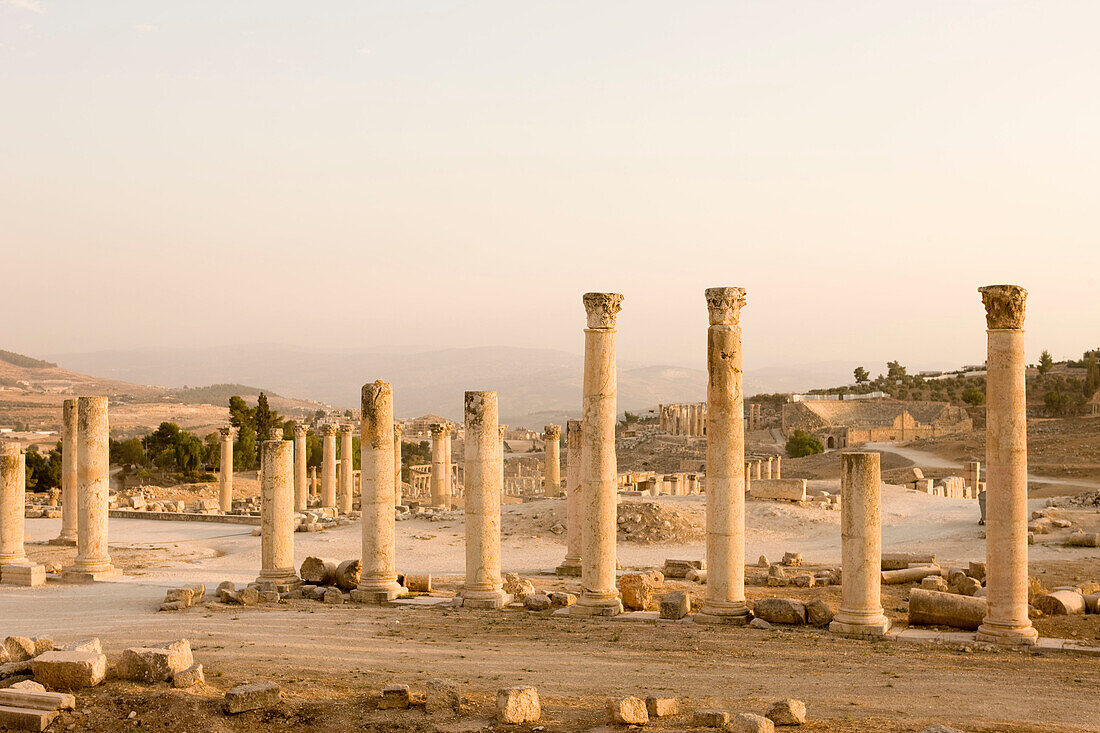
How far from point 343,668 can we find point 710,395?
26.0ft

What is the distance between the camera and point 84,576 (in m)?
23.5

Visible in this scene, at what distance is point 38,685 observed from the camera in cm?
1242

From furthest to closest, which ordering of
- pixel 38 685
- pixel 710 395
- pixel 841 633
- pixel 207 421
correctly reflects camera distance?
pixel 207 421, pixel 710 395, pixel 841 633, pixel 38 685

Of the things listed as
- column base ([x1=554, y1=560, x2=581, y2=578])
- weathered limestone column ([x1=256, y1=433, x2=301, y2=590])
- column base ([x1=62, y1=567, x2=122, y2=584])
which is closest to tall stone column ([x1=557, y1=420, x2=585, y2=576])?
column base ([x1=554, y1=560, x2=581, y2=578])

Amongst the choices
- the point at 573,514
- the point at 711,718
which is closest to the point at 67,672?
the point at 711,718

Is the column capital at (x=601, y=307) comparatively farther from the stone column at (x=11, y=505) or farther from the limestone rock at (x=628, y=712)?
the stone column at (x=11, y=505)

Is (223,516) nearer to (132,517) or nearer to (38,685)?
(132,517)

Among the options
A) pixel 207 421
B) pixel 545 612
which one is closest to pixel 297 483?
pixel 545 612

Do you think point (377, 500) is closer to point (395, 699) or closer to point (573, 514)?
point (573, 514)

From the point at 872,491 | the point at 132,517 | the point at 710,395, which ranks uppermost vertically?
the point at 710,395

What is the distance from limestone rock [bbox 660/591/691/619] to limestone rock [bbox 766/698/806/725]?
683 cm

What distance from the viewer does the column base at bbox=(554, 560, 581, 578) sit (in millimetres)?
25781

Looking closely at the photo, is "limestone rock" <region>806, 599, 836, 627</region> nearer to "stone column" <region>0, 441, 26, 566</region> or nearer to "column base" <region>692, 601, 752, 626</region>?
"column base" <region>692, 601, 752, 626</region>

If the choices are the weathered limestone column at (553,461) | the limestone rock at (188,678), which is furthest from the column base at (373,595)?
the weathered limestone column at (553,461)
